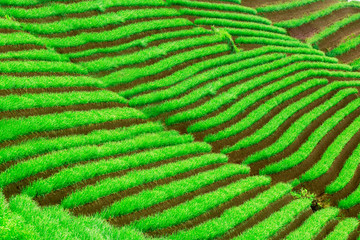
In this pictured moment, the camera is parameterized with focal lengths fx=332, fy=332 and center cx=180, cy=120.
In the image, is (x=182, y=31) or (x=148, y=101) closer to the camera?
(x=148, y=101)

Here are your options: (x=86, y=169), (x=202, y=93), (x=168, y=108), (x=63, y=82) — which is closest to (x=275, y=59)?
(x=202, y=93)

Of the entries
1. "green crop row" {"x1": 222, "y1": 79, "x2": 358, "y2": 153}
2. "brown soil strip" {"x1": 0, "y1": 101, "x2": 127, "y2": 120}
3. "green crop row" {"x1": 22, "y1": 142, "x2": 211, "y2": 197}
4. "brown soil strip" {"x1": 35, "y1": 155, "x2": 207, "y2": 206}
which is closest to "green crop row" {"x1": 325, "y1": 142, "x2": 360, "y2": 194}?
"green crop row" {"x1": 222, "y1": 79, "x2": 358, "y2": 153}

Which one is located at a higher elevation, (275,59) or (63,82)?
(275,59)

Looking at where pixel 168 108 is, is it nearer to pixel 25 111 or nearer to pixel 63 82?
pixel 63 82

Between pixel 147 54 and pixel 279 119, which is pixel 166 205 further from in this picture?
pixel 279 119

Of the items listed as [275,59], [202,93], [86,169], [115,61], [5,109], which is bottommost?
[86,169]

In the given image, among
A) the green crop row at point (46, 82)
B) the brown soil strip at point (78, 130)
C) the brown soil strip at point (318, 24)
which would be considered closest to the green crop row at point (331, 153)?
the brown soil strip at point (78, 130)
